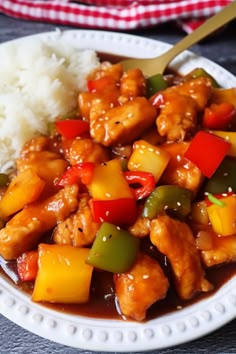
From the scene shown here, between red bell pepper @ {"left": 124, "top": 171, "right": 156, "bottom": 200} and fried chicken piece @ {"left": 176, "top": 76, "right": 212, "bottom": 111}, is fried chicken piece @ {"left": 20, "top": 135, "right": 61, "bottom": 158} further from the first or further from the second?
fried chicken piece @ {"left": 176, "top": 76, "right": 212, "bottom": 111}

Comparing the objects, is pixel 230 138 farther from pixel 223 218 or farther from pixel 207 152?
pixel 223 218

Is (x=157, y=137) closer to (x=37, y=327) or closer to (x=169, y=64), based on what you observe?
(x=169, y=64)

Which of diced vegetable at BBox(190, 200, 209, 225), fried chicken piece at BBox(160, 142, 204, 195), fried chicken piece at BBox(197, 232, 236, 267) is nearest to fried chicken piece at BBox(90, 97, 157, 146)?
fried chicken piece at BBox(160, 142, 204, 195)

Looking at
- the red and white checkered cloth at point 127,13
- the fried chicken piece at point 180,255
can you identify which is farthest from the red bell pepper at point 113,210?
the red and white checkered cloth at point 127,13

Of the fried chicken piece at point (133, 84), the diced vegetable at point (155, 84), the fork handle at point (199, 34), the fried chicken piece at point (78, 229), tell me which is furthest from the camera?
A: the fork handle at point (199, 34)

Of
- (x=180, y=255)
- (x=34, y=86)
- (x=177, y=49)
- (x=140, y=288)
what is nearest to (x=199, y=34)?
(x=177, y=49)

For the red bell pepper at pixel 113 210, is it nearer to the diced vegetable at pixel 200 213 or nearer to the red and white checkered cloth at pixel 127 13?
the diced vegetable at pixel 200 213
